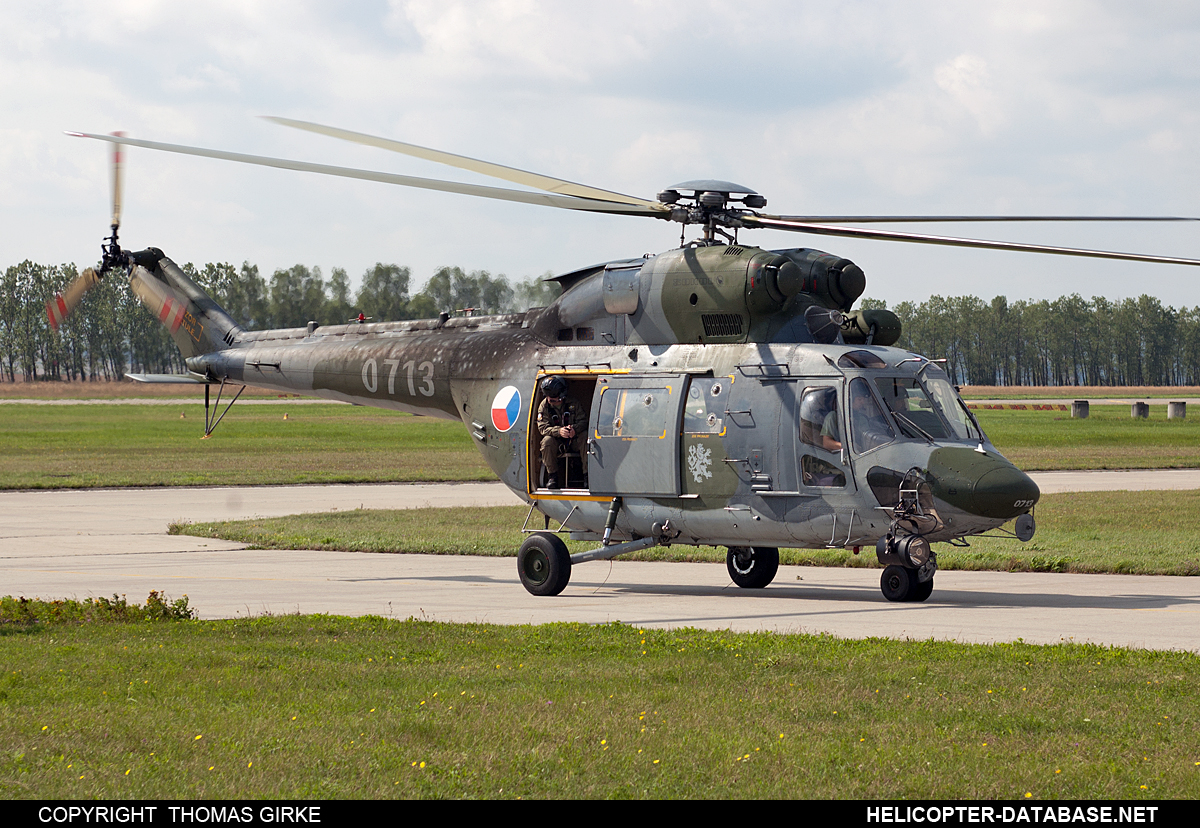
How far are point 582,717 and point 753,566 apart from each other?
9301 millimetres

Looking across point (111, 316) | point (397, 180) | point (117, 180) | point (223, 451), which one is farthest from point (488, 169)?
point (111, 316)

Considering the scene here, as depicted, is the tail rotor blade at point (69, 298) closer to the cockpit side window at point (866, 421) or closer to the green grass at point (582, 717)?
the green grass at point (582, 717)

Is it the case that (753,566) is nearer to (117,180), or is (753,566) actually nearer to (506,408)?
(506,408)

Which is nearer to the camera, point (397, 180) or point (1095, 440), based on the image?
point (397, 180)

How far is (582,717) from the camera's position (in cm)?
919

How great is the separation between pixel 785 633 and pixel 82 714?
22.2 ft

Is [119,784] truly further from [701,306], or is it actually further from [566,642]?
[701,306]

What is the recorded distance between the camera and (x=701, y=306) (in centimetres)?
1664

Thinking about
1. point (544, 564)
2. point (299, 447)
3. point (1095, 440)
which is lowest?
point (544, 564)

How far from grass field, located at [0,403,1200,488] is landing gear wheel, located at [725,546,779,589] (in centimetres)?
2304

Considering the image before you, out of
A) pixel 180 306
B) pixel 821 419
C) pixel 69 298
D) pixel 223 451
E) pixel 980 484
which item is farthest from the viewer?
pixel 223 451

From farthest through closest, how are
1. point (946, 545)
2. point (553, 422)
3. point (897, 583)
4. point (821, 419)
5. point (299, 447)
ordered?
1. point (299, 447)
2. point (946, 545)
3. point (553, 422)
4. point (897, 583)
5. point (821, 419)

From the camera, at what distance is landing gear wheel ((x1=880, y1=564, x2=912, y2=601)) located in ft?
52.1

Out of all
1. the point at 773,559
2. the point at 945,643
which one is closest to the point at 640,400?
the point at 773,559
